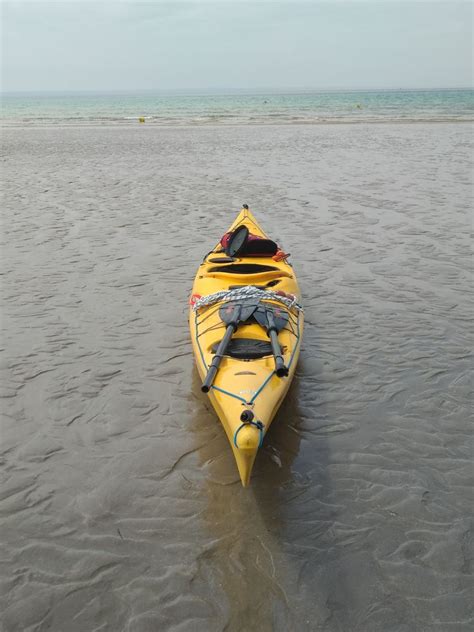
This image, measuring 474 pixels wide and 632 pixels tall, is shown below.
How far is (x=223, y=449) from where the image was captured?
471 centimetres

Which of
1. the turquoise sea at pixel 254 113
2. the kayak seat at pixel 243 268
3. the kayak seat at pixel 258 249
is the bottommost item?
the kayak seat at pixel 243 268

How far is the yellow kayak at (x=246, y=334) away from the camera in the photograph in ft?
13.2

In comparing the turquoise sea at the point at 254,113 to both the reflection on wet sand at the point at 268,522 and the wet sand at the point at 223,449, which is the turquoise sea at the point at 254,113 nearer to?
the wet sand at the point at 223,449

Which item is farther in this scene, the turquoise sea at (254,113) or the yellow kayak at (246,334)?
the turquoise sea at (254,113)

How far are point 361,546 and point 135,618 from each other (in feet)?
5.04

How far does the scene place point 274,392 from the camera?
14.3ft

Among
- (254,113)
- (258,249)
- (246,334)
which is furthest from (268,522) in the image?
(254,113)

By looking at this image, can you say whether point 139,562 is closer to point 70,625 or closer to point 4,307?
point 70,625

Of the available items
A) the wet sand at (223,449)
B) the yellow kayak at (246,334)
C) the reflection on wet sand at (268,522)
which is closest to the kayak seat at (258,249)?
the yellow kayak at (246,334)

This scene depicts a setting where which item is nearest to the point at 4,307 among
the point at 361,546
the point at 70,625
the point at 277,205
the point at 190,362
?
the point at 190,362

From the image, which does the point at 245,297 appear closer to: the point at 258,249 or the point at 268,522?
the point at 258,249

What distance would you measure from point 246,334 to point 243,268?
6.83ft

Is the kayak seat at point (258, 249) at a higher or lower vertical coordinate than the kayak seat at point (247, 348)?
higher

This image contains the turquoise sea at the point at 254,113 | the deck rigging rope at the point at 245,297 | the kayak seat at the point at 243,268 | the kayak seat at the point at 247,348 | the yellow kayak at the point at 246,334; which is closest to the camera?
the yellow kayak at the point at 246,334
